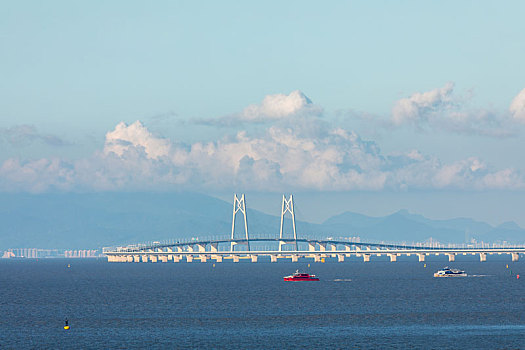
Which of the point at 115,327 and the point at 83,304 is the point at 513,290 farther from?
the point at 115,327

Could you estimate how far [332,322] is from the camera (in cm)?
10444

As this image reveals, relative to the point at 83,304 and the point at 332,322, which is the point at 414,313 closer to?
the point at 332,322

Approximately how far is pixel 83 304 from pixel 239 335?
4583 centimetres

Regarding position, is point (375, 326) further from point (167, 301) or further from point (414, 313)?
point (167, 301)

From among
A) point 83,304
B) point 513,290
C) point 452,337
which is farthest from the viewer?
point 513,290

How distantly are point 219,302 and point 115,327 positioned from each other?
117 ft

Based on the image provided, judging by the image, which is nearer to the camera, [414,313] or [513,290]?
[414,313]

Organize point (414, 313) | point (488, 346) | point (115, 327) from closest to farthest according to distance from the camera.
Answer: point (488, 346) < point (115, 327) < point (414, 313)

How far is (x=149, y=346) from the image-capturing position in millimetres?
84750

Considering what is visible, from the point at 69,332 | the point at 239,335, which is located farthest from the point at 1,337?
the point at 239,335

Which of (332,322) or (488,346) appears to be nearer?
(488,346)

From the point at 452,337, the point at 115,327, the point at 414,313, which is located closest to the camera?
the point at 452,337

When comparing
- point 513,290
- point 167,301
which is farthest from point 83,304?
point 513,290

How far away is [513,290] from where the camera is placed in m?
161
